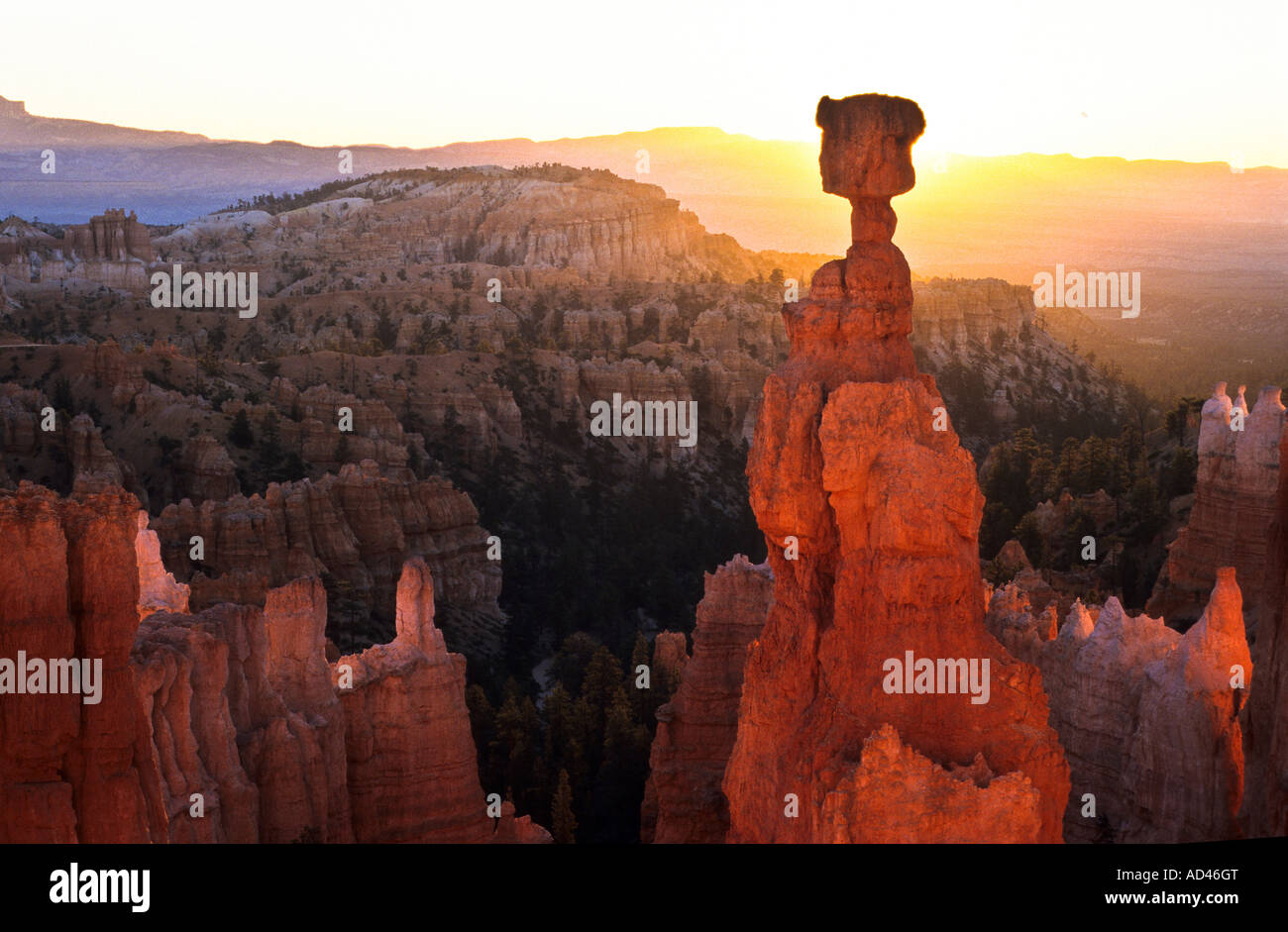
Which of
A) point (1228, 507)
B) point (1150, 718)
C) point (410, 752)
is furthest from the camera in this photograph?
point (1228, 507)

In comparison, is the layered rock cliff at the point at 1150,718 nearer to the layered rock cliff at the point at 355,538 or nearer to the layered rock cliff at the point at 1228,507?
the layered rock cliff at the point at 1228,507

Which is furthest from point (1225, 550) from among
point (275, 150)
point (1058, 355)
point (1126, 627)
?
point (275, 150)

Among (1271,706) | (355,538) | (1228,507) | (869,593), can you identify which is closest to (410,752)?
(869,593)

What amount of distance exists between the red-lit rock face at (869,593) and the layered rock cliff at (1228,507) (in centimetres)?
1733

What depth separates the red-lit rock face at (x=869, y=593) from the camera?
11.3 metres

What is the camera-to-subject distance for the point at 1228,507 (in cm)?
3038

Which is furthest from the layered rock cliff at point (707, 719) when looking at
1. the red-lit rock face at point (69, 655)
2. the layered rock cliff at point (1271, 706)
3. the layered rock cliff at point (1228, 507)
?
the layered rock cliff at point (1228, 507)

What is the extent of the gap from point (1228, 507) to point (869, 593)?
2061 cm

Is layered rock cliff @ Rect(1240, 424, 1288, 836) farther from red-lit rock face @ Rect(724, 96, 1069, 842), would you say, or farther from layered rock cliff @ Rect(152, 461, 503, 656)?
layered rock cliff @ Rect(152, 461, 503, 656)

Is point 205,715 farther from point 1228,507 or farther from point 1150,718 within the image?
point 1228,507

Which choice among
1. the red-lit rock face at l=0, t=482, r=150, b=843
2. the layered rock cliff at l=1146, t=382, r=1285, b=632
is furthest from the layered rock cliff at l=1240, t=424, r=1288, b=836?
the layered rock cliff at l=1146, t=382, r=1285, b=632

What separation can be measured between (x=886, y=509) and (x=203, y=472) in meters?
34.7

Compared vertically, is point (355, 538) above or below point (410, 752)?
below

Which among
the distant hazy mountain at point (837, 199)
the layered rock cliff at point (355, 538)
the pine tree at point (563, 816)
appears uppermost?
the distant hazy mountain at point (837, 199)
